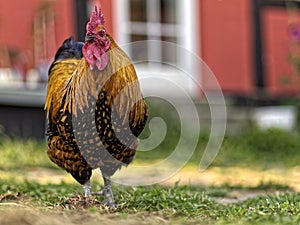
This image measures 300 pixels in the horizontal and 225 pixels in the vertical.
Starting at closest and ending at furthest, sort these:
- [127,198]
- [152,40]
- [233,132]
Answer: [127,198]
[233,132]
[152,40]

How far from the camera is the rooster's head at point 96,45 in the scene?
11.8 ft

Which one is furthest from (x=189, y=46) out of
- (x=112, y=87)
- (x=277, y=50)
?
(x=112, y=87)

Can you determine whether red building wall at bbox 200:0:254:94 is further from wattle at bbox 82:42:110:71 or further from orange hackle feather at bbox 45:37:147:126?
wattle at bbox 82:42:110:71

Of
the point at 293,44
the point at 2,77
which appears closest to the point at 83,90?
the point at 2,77

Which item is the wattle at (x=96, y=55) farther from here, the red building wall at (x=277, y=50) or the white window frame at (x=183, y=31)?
the red building wall at (x=277, y=50)

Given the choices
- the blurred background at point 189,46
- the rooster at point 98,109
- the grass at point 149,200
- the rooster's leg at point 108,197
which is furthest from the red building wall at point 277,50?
the rooster at point 98,109

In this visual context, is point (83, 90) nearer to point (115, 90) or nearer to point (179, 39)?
point (115, 90)

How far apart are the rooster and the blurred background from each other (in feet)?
15.8

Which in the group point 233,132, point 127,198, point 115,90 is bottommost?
point 233,132

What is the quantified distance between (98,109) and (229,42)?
319 inches

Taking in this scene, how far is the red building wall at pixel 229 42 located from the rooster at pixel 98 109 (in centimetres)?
745

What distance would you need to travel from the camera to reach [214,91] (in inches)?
433

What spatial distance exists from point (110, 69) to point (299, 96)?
26.5 ft

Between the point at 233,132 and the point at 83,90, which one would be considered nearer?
the point at 83,90
